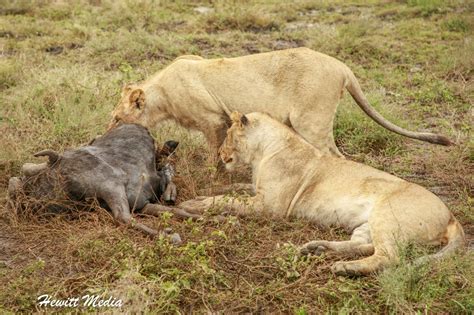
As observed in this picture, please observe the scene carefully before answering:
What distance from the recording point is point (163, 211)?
510cm

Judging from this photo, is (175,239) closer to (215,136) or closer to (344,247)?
(344,247)

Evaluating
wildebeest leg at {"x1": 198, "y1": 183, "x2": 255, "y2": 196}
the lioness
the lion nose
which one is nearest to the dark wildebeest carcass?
wildebeest leg at {"x1": 198, "y1": 183, "x2": 255, "y2": 196}

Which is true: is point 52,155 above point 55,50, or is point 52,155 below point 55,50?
above

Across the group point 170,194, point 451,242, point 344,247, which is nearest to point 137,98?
point 170,194

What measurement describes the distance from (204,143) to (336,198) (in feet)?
6.54

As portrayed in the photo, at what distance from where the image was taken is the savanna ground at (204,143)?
3.90 metres

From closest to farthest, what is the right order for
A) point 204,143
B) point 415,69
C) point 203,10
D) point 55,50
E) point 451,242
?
1. point 451,242
2. point 204,143
3. point 415,69
4. point 55,50
5. point 203,10

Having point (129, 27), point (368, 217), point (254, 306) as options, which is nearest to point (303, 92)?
point (368, 217)

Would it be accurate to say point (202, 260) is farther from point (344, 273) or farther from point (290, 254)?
point (344, 273)

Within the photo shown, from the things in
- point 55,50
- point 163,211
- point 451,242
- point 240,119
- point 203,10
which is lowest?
point 203,10

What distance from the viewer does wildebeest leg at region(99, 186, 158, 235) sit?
4797 millimetres

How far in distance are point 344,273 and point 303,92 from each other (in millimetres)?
2251

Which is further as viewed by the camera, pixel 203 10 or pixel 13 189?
pixel 203 10

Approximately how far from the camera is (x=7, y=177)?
5.81m
